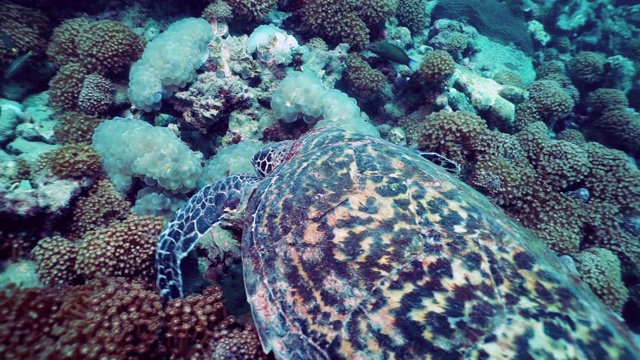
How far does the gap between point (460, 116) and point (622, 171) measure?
9.68 ft

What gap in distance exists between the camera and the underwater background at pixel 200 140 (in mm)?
2496

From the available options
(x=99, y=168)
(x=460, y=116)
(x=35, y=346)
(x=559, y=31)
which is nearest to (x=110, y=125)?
(x=99, y=168)

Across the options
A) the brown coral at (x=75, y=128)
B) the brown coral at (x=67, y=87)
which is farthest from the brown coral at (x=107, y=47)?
the brown coral at (x=75, y=128)

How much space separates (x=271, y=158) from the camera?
3.46m

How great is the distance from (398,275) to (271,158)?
200 centimetres

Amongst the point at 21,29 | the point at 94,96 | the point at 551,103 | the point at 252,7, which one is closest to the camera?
the point at 94,96

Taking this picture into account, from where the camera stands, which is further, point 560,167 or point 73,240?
→ point 560,167

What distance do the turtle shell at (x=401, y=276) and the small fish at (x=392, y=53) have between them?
12.9ft

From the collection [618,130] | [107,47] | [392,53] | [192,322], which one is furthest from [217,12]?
[618,130]

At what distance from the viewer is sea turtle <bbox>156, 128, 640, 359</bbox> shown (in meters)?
1.65

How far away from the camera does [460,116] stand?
16.4 ft

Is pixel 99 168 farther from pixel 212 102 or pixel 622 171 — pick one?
pixel 622 171

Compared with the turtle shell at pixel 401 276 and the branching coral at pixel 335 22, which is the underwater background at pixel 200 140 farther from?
the turtle shell at pixel 401 276

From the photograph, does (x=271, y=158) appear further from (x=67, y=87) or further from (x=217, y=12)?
(x=67, y=87)
